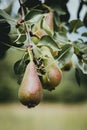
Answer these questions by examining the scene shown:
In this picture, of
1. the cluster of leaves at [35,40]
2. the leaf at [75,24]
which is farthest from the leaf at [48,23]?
the leaf at [75,24]

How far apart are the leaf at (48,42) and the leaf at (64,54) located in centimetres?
3

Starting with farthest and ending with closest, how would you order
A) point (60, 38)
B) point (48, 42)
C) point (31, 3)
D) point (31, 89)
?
point (31, 3) → point (60, 38) → point (48, 42) → point (31, 89)

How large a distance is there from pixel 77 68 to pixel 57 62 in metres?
0.21

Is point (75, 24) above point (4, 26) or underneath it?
underneath

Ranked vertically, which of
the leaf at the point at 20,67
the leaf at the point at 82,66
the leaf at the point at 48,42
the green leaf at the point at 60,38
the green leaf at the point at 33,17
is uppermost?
the green leaf at the point at 33,17

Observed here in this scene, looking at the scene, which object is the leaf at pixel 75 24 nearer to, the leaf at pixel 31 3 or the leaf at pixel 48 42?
the leaf at pixel 31 3

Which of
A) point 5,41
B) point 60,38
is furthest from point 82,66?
point 5,41

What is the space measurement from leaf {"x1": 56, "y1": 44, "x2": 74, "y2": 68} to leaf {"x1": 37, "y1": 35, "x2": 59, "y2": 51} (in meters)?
0.03

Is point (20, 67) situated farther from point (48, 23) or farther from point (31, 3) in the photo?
point (31, 3)

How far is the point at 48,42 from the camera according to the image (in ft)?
4.43

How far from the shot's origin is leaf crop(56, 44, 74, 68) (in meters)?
1.39

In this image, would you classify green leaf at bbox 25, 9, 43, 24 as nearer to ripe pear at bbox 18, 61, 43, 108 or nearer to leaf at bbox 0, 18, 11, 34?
leaf at bbox 0, 18, 11, 34

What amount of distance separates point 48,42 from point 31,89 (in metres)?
0.17

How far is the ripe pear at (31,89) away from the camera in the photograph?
4.00 ft
